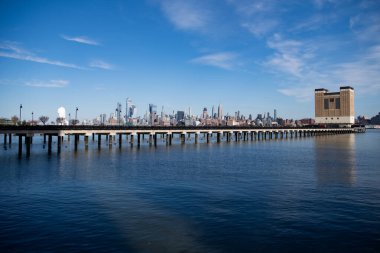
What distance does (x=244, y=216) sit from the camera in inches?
822

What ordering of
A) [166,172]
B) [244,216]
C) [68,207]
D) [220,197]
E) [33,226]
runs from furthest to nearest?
→ [166,172]
[220,197]
[68,207]
[244,216]
[33,226]

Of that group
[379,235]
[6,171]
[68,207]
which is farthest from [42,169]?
[379,235]

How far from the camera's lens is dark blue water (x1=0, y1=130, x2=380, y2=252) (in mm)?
16234

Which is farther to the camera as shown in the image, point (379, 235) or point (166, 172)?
point (166, 172)

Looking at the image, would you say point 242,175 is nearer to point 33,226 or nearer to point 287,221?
point 287,221

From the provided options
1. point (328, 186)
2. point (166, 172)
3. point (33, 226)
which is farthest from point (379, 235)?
point (166, 172)

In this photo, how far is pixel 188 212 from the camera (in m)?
21.9

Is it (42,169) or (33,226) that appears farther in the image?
(42,169)

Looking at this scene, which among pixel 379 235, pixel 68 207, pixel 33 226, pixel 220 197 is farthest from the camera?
pixel 220 197

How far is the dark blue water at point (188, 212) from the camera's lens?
16234mm

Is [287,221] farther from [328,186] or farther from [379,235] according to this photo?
[328,186]

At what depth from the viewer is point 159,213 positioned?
21.5m

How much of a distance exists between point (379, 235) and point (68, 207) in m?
19.6

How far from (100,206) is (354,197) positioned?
1998 cm
